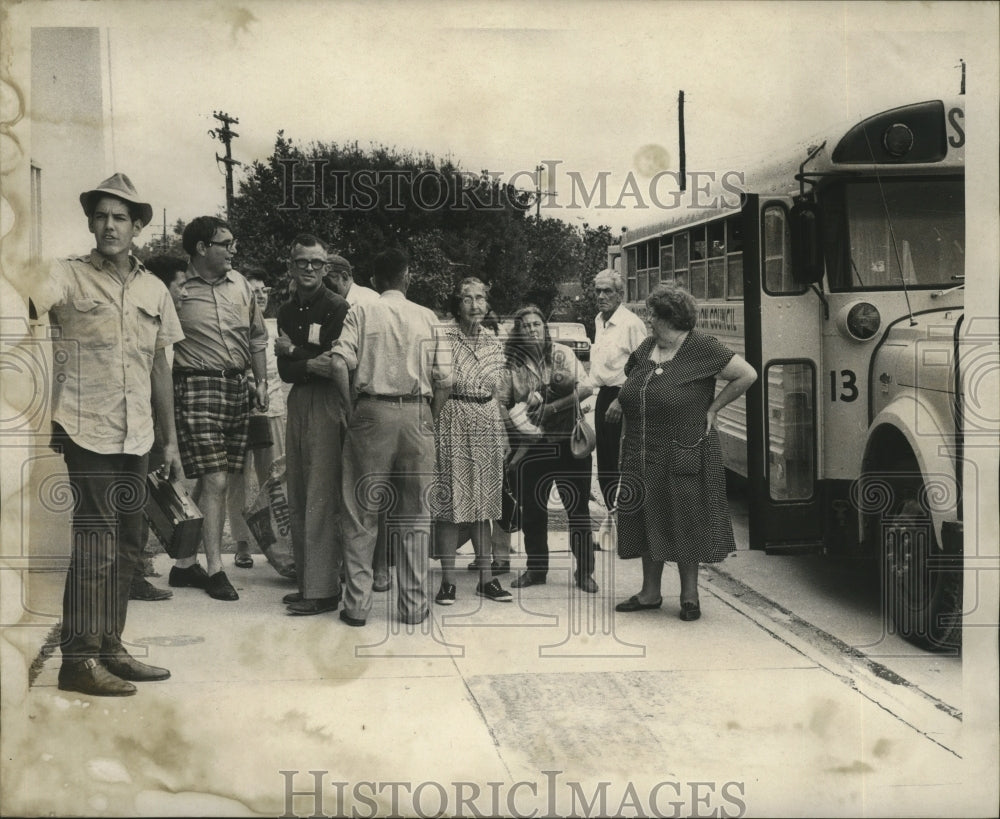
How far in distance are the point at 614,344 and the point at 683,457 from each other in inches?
48.0

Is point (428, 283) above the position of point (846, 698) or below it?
above

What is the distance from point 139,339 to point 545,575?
9.36 feet

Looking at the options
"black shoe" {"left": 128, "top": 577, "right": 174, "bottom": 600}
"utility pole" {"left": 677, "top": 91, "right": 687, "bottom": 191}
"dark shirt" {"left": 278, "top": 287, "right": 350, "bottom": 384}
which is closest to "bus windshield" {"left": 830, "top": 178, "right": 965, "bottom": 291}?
"utility pole" {"left": 677, "top": 91, "right": 687, "bottom": 191}

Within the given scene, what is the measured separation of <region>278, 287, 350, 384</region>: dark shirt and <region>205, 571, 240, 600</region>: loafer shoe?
1115 mm

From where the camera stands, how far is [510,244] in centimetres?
742

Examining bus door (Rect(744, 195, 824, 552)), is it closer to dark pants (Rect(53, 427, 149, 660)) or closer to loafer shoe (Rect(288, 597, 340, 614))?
loafer shoe (Rect(288, 597, 340, 614))

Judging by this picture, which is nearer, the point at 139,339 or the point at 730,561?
the point at 139,339

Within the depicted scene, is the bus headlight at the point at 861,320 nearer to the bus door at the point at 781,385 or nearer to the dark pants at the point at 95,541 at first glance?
the bus door at the point at 781,385

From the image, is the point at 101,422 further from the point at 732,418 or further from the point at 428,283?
the point at 732,418

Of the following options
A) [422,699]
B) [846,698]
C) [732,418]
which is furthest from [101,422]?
[732,418]

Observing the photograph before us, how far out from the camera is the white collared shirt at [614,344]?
7.96 meters

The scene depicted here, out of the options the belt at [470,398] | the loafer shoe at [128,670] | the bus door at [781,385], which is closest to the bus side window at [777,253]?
the bus door at [781,385]

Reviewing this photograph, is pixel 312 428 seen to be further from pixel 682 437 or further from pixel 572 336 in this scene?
pixel 682 437

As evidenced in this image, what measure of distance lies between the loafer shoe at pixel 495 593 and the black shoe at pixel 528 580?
0.18m
